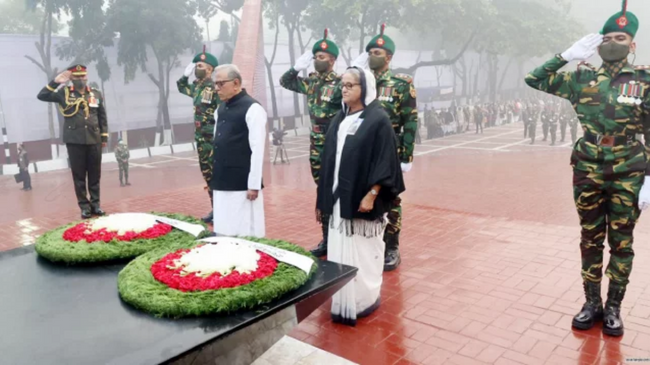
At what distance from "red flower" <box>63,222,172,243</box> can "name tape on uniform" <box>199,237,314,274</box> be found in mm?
473

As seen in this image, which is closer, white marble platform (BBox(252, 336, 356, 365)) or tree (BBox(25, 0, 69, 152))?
white marble platform (BBox(252, 336, 356, 365))

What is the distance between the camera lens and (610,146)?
3.08 m

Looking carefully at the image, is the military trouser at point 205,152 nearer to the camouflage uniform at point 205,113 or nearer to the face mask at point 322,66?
the camouflage uniform at point 205,113

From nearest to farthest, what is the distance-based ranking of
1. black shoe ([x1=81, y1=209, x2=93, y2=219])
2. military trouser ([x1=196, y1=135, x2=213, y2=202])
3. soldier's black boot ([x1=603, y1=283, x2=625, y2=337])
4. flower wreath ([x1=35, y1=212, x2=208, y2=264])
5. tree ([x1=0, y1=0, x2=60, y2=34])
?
flower wreath ([x1=35, y1=212, x2=208, y2=264])
soldier's black boot ([x1=603, y1=283, x2=625, y2=337])
military trouser ([x1=196, y1=135, x2=213, y2=202])
black shoe ([x1=81, y1=209, x2=93, y2=219])
tree ([x1=0, y1=0, x2=60, y2=34])

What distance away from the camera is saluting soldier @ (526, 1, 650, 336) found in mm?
3018

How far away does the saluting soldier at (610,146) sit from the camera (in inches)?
119

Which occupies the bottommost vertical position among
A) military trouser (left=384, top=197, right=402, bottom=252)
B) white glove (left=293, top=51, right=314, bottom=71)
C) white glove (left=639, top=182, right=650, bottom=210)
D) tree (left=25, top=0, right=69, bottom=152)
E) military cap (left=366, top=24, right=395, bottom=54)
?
military trouser (left=384, top=197, right=402, bottom=252)

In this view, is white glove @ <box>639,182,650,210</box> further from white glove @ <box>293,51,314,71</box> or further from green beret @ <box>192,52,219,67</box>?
green beret @ <box>192,52,219,67</box>

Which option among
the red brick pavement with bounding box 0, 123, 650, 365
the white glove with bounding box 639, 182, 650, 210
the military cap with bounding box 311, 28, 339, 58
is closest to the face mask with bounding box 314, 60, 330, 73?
the military cap with bounding box 311, 28, 339, 58

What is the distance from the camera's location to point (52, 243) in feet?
10.3

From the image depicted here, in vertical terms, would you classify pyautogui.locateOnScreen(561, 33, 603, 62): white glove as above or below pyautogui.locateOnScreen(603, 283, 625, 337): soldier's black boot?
above

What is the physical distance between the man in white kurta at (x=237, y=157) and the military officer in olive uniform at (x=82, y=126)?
2972 mm

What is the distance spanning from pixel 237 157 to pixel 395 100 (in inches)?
54.8

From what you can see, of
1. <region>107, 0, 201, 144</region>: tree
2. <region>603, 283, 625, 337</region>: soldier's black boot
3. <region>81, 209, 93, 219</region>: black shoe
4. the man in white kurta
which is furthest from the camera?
<region>107, 0, 201, 144</region>: tree
